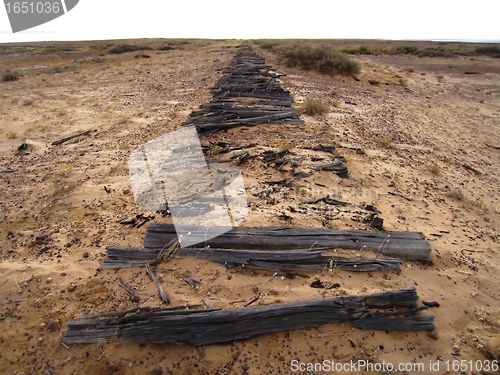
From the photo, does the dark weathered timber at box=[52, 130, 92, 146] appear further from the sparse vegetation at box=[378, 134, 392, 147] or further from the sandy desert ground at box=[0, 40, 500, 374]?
the sparse vegetation at box=[378, 134, 392, 147]

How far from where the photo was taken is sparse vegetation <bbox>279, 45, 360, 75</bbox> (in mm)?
17594

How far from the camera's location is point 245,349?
316 cm

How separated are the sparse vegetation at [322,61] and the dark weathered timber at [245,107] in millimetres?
5804

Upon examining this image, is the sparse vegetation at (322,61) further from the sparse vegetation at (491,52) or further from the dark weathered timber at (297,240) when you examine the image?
the sparse vegetation at (491,52)

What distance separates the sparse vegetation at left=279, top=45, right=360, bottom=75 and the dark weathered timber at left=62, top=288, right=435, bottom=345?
16031 millimetres

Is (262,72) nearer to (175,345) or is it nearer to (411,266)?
(411,266)

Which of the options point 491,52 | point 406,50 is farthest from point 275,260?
point 491,52

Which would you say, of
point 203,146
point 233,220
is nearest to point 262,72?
point 203,146

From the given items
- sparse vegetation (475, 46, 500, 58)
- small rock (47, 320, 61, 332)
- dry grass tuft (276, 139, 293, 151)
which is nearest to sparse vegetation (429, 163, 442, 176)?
dry grass tuft (276, 139, 293, 151)

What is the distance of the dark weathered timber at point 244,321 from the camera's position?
3.19m

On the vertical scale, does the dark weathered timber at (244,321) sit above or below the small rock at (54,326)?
above

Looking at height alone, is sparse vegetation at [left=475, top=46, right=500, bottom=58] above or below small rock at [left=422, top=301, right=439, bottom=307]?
below

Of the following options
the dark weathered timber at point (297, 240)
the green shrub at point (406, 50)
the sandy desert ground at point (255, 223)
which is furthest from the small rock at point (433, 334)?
the green shrub at point (406, 50)

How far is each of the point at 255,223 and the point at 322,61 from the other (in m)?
15.4
